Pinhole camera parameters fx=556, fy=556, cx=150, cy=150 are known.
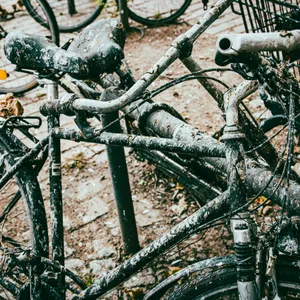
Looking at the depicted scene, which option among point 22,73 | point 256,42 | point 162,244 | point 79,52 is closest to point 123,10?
point 22,73

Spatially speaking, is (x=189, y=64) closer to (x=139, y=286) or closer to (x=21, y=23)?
(x=139, y=286)

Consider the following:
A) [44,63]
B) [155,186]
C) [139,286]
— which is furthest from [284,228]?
[155,186]

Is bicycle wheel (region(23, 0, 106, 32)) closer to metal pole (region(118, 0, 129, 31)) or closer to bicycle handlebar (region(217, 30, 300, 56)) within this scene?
metal pole (region(118, 0, 129, 31))

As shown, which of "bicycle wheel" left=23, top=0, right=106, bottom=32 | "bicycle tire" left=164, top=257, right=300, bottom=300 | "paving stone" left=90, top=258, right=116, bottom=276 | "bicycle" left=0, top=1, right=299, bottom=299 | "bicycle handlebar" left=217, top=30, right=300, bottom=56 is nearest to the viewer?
"bicycle handlebar" left=217, top=30, right=300, bottom=56

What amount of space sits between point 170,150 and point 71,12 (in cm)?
533

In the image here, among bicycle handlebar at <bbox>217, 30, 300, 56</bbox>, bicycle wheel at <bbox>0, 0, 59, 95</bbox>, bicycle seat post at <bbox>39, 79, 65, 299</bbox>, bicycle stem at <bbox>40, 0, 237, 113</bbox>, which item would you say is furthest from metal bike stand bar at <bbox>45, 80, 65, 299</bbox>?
bicycle wheel at <bbox>0, 0, 59, 95</bbox>

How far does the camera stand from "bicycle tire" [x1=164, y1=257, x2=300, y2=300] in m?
2.14

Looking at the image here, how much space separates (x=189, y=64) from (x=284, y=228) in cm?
137

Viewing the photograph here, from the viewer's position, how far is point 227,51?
5.90 feet

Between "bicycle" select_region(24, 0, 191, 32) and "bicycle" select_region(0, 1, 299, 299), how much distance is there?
3.92m

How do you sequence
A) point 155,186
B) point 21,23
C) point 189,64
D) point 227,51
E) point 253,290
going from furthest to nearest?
point 21,23
point 155,186
point 189,64
point 253,290
point 227,51

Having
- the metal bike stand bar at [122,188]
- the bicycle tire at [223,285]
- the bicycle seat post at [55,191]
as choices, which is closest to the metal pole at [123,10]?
the metal bike stand bar at [122,188]

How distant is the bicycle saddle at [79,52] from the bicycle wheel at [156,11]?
163 inches

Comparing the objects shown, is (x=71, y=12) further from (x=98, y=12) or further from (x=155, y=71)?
(x=155, y=71)
